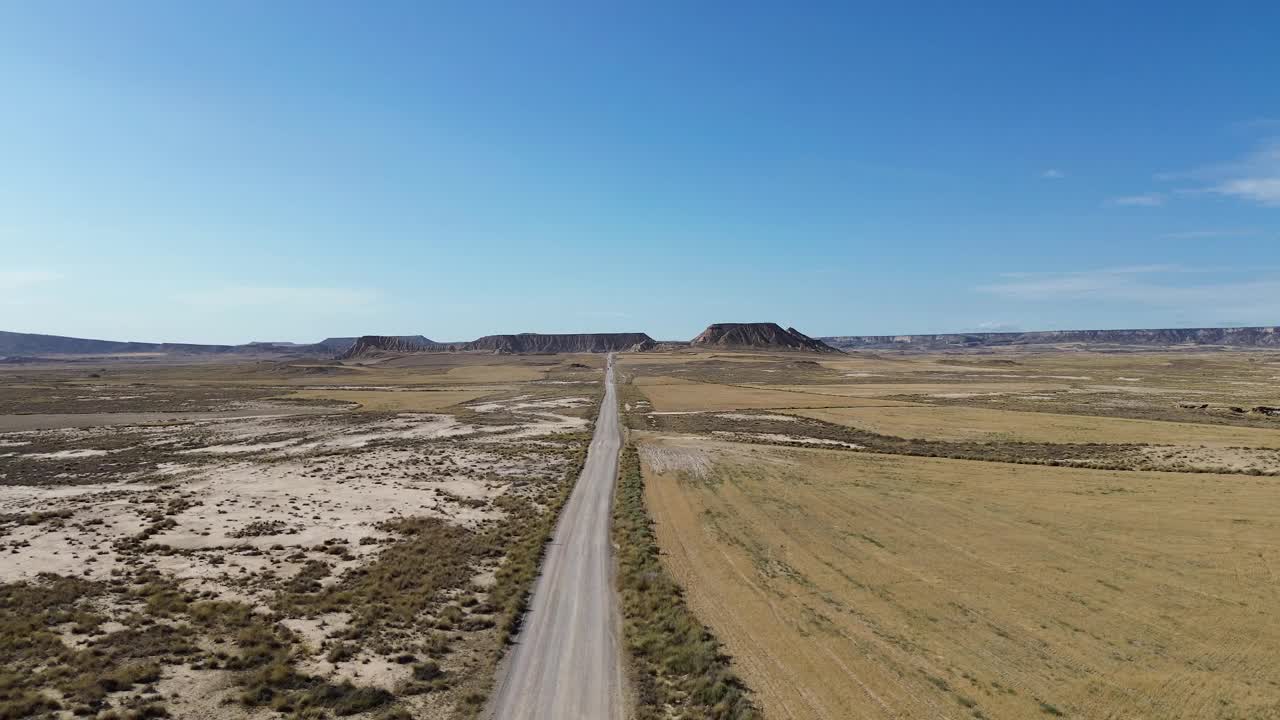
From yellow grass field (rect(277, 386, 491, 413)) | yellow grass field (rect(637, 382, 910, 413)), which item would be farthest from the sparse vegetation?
yellow grass field (rect(277, 386, 491, 413))

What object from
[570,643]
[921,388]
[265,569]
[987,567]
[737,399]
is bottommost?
[987,567]

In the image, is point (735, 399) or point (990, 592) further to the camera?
point (735, 399)

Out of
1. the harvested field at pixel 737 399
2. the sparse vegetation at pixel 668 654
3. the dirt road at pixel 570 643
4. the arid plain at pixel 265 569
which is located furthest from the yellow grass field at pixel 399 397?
the sparse vegetation at pixel 668 654

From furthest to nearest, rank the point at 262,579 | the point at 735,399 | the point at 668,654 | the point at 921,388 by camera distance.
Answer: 1. the point at 921,388
2. the point at 735,399
3. the point at 262,579
4. the point at 668,654

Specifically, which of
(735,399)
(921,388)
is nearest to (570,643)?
(735,399)

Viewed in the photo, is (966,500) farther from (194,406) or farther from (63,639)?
(194,406)

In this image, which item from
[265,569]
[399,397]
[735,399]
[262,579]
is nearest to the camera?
[262,579]

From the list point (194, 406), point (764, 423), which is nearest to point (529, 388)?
point (194, 406)

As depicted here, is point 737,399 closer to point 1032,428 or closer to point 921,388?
point 921,388
